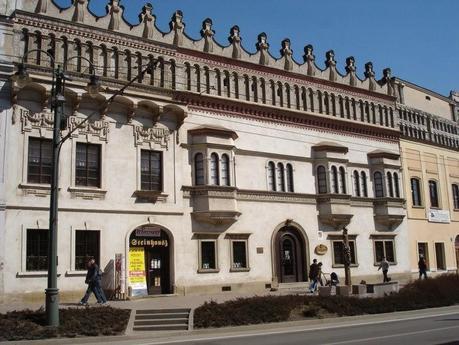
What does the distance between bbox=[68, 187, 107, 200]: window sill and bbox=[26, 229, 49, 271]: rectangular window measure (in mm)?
Answer: 2200

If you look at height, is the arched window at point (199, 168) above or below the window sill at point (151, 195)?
above

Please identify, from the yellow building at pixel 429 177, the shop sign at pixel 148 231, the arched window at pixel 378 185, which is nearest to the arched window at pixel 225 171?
the shop sign at pixel 148 231

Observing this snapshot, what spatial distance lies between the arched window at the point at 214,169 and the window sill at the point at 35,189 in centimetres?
851

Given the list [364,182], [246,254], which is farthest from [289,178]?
[364,182]

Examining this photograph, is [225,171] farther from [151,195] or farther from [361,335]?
[361,335]

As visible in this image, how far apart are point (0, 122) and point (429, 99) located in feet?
110

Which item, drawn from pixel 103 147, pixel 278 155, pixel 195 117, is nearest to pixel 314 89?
pixel 278 155

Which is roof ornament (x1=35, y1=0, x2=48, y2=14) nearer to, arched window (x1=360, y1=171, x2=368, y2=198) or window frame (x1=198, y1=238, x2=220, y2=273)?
window frame (x1=198, y1=238, x2=220, y2=273)

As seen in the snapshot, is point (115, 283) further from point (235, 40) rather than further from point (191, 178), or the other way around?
point (235, 40)

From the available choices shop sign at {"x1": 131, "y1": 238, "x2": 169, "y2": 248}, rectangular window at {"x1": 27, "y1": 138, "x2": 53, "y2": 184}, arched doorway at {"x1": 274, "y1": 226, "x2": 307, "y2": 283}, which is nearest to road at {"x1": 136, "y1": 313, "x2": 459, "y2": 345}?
shop sign at {"x1": 131, "y1": 238, "x2": 169, "y2": 248}

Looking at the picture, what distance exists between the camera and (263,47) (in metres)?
33.4

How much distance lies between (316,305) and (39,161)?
44.6 feet

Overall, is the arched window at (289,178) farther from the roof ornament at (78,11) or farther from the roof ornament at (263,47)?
the roof ornament at (78,11)

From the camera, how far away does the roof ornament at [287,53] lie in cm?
3431
